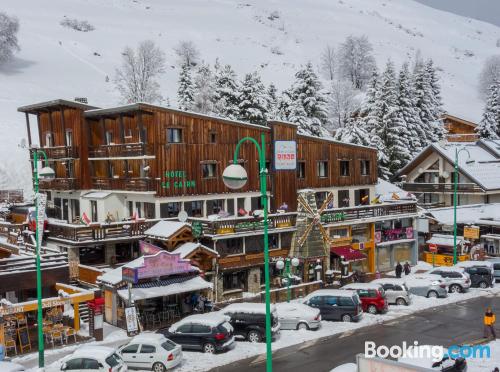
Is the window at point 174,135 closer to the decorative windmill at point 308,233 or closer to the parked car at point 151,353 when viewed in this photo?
the decorative windmill at point 308,233

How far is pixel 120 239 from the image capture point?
39.5 metres

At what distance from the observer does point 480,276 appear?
44.1 metres

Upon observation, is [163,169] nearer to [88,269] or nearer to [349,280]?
[88,269]

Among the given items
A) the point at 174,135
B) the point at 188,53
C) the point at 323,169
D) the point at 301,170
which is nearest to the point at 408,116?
the point at 323,169

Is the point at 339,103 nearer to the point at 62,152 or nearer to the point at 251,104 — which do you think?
the point at 251,104

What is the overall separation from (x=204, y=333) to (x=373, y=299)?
12205mm

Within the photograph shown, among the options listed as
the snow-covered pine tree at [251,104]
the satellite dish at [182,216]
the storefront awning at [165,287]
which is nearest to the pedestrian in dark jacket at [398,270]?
the satellite dish at [182,216]

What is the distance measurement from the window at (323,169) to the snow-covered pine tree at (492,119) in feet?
133

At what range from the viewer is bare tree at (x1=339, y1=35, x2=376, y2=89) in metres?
147

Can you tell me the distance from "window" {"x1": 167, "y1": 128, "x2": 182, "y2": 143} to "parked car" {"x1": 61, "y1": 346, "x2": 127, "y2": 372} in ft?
65.3

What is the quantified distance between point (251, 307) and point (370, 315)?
347 inches

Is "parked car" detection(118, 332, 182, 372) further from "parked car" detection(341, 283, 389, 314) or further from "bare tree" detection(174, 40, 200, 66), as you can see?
"bare tree" detection(174, 40, 200, 66)

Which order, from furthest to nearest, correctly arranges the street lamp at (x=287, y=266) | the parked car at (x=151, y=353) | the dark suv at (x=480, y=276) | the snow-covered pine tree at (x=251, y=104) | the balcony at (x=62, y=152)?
the snow-covered pine tree at (x=251, y=104) < the balcony at (x=62, y=152) < the dark suv at (x=480, y=276) < the street lamp at (x=287, y=266) < the parked car at (x=151, y=353)

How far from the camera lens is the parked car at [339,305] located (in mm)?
34812
